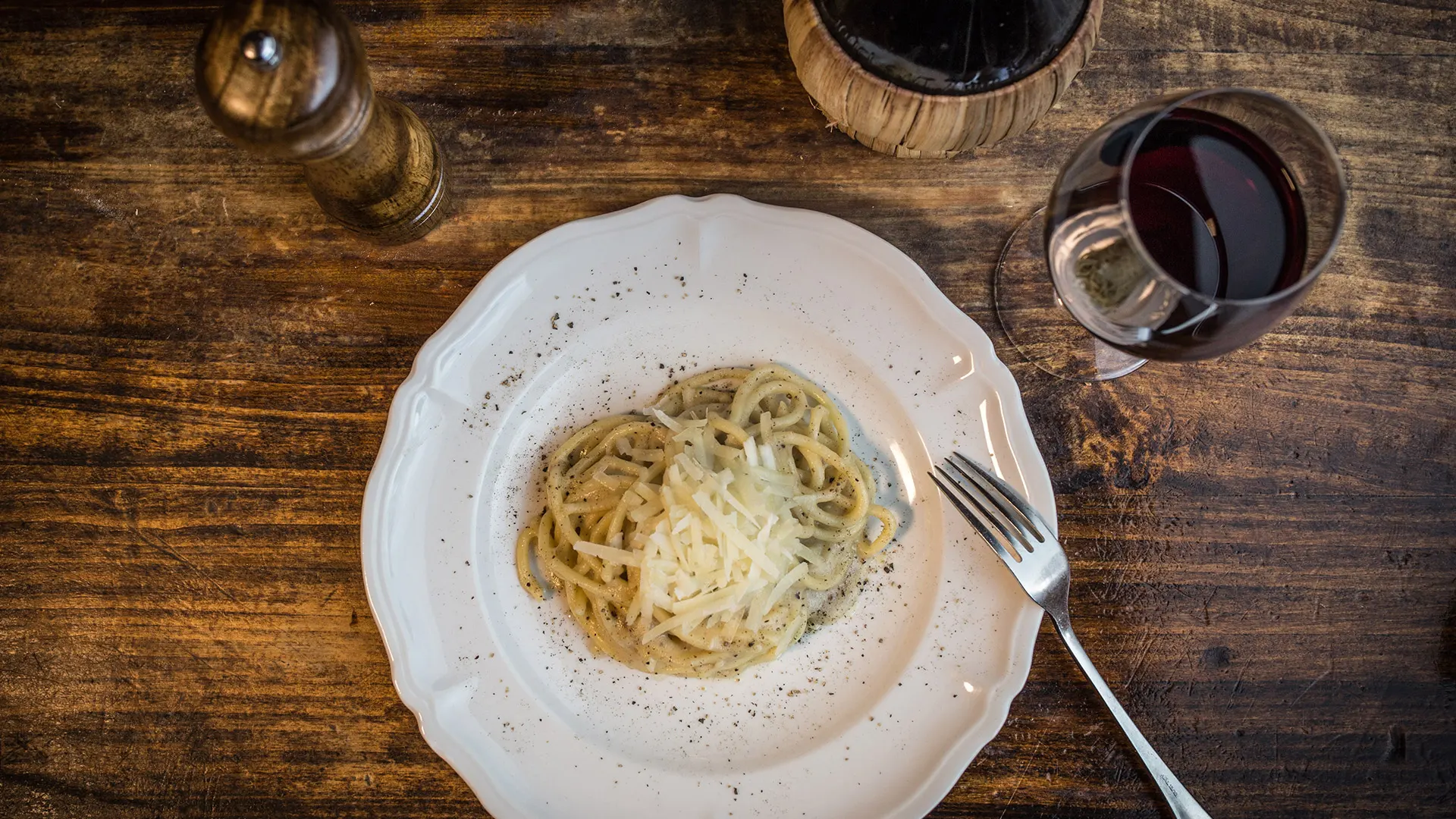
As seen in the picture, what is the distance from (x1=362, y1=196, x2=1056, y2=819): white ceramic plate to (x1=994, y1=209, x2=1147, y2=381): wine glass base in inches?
6.8

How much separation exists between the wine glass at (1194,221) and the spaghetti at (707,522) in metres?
0.57

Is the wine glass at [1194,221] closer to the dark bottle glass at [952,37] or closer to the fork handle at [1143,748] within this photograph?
the dark bottle glass at [952,37]

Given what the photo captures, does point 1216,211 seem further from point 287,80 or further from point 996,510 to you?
point 287,80

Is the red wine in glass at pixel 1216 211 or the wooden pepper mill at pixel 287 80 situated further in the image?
the red wine in glass at pixel 1216 211

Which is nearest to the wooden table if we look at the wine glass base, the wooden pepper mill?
the wine glass base

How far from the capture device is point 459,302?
1.82m

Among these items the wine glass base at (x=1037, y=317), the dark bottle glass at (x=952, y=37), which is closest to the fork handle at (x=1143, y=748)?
the wine glass base at (x=1037, y=317)

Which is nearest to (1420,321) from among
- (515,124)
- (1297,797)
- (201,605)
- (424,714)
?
(1297,797)

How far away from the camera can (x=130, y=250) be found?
183 cm

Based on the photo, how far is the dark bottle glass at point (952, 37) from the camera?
144 cm

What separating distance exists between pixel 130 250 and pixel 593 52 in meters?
1.04

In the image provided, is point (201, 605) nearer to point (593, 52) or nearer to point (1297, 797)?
point (593, 52)

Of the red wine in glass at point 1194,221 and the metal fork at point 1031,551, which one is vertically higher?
the red wine in glass at point 1194,221

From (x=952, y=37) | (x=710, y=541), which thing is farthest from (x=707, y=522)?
(x=952, y=37)
